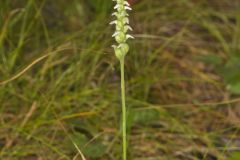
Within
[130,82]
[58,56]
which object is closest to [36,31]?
[58,56]

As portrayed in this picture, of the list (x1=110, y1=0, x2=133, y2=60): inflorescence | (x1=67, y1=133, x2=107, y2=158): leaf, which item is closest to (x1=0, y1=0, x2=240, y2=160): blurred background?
(x1=67, y1=133, x2=107, y2=158): leaf

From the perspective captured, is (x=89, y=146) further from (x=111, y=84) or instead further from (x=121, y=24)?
(x=121, y=24)

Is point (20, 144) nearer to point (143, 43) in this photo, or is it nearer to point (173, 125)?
point (173, 125)

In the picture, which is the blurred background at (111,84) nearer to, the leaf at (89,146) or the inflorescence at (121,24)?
the leaf at (89,146)

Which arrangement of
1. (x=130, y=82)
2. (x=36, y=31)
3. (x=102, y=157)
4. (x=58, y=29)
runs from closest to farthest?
(x=102, y=157) → (x=130, y=82) → (x=36, y=31) → (x=58, y=29)

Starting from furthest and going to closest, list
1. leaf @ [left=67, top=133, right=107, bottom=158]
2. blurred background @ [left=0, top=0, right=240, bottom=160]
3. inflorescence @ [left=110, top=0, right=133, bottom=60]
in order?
1. blurred background @ [left=0, top=0, right=240, bottom=160]
2. leaf @ [left=67, top=133, right=107, bottom=158]
3. inflorescence @ [left=110, top=0, right=133, bottom=60]

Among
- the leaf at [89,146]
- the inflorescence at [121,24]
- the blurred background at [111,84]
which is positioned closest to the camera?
the inflorescence at [121,24]

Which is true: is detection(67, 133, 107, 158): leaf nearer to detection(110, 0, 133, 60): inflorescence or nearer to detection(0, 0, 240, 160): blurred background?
detection(0, 0, 240, 160): blurred background

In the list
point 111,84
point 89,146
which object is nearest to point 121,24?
point 89,146

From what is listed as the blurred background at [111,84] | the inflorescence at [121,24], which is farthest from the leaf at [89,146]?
the inflorescence at [121,24]
